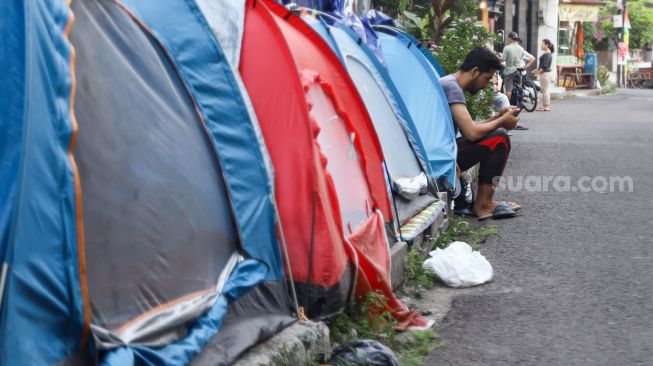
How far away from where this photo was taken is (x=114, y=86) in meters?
3.48

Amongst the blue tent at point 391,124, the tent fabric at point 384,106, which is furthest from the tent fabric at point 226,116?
the tent fabric at point 384,106

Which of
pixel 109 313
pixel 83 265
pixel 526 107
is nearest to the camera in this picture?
pixel 83 265

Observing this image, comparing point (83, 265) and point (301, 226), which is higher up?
point (83, 265)

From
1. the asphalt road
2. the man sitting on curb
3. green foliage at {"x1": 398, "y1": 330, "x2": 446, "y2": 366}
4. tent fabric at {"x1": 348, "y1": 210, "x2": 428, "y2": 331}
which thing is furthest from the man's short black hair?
green foliage at {"x1": 398, "y1": 330, "x2": 446, "y2": 366}

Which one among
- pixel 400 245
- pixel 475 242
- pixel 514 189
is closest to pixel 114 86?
pixel 400 245

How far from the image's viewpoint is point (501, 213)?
8344mm

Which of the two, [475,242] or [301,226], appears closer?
[301,226]

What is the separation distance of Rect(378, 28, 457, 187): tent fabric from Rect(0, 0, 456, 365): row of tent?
82.7 inches

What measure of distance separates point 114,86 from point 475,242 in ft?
14.2

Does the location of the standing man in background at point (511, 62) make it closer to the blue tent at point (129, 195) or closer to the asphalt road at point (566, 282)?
the asphalt road at point (566, 282)

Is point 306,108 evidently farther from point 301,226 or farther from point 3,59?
point 3,59

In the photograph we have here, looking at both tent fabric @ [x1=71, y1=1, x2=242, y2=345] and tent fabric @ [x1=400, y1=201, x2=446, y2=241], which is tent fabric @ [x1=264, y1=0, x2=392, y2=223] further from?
tent fabric @ [x1=71, y1=1, x2=242, y2=345]

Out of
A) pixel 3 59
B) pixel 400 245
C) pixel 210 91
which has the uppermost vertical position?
pixel 3 59

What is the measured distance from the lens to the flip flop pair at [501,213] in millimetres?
8359
